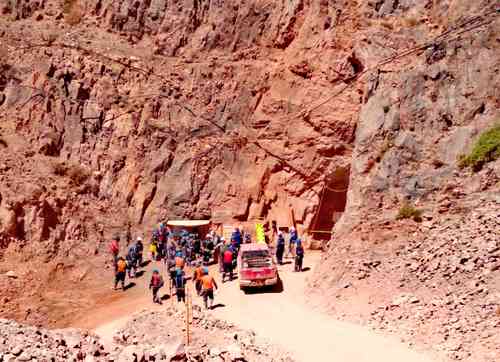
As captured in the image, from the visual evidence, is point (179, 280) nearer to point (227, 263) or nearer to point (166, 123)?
point (227, 263)

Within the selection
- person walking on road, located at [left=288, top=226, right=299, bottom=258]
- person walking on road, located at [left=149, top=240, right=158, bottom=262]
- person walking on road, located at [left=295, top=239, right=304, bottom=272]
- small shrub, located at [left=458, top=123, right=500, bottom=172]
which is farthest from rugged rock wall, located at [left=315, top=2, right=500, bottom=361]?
person walking on road, located at [left=149, top=240, right=158, bottom=262]

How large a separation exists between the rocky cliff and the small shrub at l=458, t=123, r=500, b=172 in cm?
60

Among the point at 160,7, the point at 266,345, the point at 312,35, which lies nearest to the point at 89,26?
the point at 160,7

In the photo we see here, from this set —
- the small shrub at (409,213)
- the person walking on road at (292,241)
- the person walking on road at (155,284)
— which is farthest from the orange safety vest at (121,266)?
the small shrub at (409,213)

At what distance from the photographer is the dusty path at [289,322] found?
48.5 feet

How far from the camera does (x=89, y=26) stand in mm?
36344

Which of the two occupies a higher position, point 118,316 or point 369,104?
point 369,104

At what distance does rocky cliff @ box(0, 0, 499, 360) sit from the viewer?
73.7 ft

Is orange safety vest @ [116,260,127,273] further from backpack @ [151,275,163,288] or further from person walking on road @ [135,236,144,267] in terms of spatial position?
backpack @ [151,275,163,288]

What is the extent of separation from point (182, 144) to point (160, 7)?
10.6m

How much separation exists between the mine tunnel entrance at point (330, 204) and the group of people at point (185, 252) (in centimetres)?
219

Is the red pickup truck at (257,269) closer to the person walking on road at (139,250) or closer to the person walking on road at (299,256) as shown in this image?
the person walking on road at (299,256)

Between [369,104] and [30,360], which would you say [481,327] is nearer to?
[30,360]

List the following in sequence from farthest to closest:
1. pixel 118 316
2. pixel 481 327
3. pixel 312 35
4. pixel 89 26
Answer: pixel 89 26
pixel 312 35
pixel 118 316
pixel 481 327
